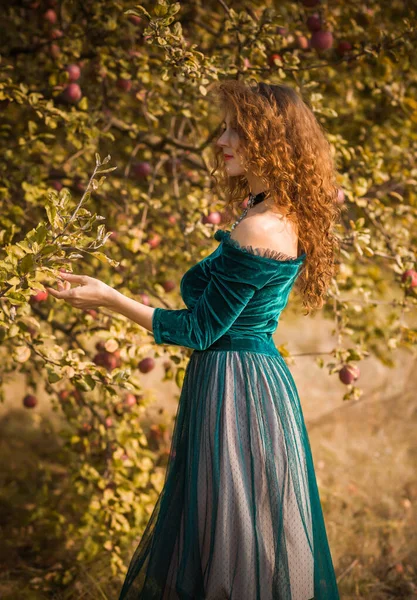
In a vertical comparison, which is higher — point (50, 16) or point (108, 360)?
point (50, 16)

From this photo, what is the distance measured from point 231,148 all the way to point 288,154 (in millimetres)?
150

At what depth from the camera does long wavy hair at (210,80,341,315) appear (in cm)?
159

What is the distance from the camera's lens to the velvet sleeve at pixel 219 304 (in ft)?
4.89

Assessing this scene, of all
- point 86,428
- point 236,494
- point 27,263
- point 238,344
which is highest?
point 27,263

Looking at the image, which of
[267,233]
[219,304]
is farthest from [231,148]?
[219,304]

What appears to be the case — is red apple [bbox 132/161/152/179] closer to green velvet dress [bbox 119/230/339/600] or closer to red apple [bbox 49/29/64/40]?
red apple [bbox 49/29/64/40]

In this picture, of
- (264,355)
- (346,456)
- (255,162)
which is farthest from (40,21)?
(346,456)

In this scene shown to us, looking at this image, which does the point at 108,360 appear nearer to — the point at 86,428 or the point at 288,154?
the point at 86,428

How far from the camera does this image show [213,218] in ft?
7.63

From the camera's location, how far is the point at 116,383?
5.78 ft

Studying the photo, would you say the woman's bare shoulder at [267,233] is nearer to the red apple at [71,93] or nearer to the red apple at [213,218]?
the red apple at [213,218]

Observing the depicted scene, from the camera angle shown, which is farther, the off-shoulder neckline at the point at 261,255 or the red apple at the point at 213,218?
the red apple at the point at 213,218

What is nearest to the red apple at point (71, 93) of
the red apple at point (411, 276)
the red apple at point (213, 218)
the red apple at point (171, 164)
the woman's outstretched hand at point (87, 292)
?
the red apple at point (171, 164)

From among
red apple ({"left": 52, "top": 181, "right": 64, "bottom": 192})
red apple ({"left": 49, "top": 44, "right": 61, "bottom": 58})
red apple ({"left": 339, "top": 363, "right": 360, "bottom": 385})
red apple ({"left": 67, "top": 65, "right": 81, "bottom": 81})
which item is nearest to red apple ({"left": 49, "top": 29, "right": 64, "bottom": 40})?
red apple ({"left": 49, "top": 44, "right": 61, "bottom": 58})
